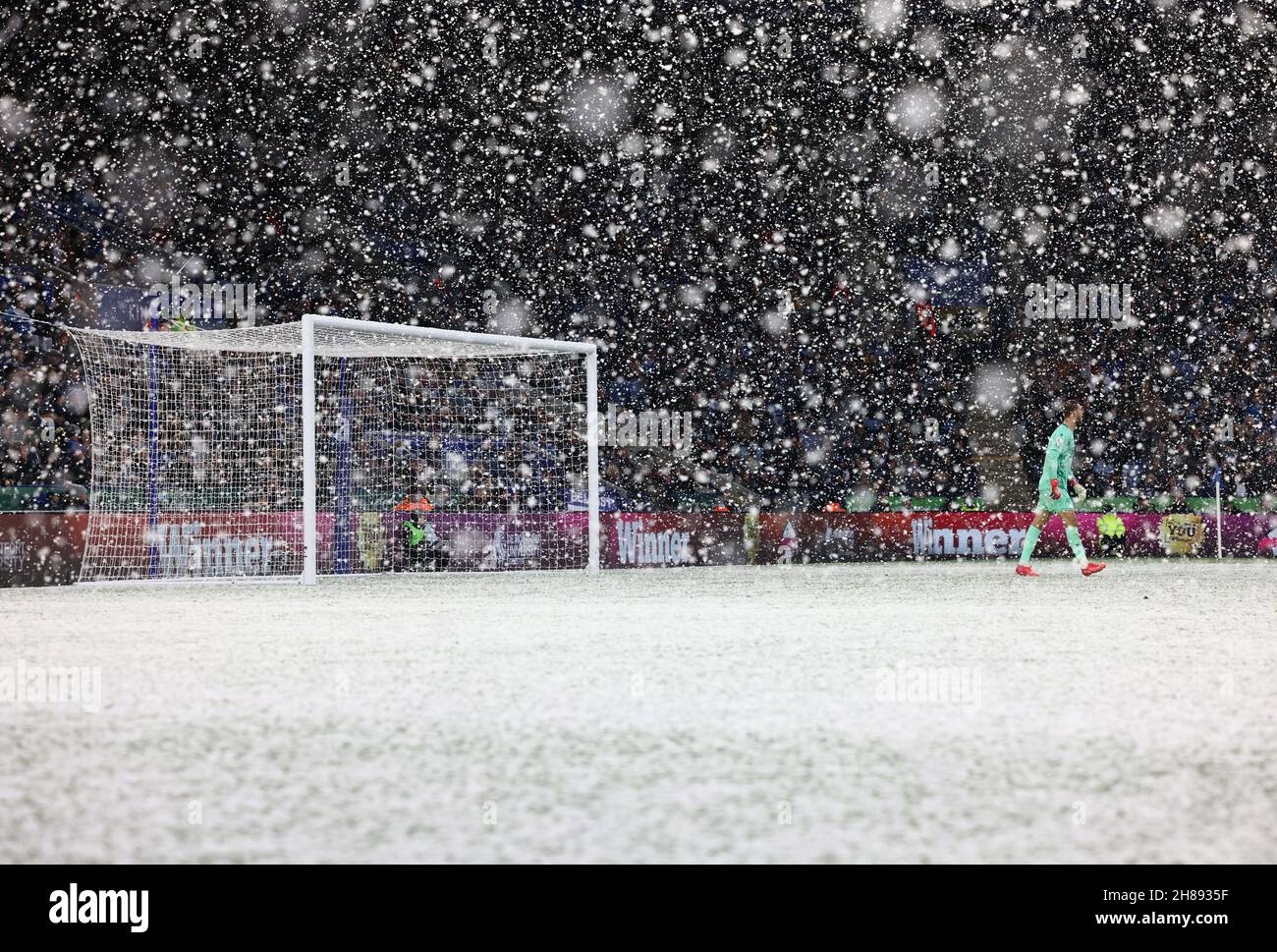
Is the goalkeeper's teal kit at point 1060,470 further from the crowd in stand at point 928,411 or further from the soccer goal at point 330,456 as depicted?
the crowd in stand at point 928,411

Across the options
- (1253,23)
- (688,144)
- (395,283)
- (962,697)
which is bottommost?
(962,697)

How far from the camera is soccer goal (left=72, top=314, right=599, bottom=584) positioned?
14.4m

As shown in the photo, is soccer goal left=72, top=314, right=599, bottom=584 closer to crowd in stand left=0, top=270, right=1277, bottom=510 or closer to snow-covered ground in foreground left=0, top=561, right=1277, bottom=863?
crowd in stand left=0, top=270, right=1277, bottom=510

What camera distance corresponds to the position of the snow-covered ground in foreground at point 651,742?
2822 millimetres

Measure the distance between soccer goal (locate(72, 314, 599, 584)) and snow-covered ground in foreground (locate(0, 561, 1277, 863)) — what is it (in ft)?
19.8

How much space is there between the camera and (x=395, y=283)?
915 inches

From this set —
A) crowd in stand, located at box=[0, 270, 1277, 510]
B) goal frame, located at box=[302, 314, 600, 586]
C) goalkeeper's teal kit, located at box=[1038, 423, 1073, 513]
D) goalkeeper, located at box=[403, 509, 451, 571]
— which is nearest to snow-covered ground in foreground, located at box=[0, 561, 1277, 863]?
goalkeeper's teal kit, located at box=[1038, 423, 1073, 513]

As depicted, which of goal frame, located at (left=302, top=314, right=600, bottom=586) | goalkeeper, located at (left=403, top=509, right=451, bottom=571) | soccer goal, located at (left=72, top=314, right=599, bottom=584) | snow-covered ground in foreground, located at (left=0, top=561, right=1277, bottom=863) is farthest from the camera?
goalkeeper, located at (left=403, top=509, right=451, bottom=571)

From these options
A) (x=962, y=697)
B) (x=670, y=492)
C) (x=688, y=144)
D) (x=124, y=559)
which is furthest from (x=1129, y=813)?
(x=688, y=144)

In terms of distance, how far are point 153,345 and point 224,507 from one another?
6.67 ft

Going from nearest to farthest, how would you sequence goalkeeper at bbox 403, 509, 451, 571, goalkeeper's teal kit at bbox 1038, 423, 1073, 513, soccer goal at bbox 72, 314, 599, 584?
goalkeeper's teal kit at bbox 1038, 423, 1073, 513, soccer goal at bbox 72, 314, 599, 584, goalkeeper at bbox 403, 509, 451, 571

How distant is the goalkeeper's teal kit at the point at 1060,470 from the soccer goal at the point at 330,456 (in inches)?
213

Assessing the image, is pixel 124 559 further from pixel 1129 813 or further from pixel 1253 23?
pixel 1253 23

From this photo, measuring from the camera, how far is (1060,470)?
13.0 meters
